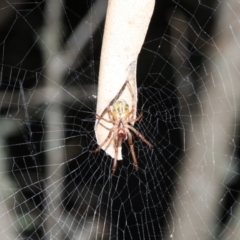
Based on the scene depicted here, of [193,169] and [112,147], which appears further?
[193,169]

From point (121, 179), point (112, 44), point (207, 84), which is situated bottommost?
point (121, 179)

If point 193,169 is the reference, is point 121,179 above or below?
below

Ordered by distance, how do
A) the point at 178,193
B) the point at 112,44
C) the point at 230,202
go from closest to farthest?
the point at 112,44, the point at 178,193, the point at 230,202

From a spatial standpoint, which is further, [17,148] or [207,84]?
[17,148]

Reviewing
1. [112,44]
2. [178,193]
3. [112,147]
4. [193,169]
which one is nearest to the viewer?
[112,44]

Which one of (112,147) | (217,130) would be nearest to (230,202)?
(217,130)

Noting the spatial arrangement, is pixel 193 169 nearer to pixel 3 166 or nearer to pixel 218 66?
pixel 218 66

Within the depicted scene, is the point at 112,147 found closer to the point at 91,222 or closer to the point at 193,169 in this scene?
the point at 193,169

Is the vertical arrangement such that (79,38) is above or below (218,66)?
below

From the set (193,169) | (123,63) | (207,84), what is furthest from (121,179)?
(123,63)
